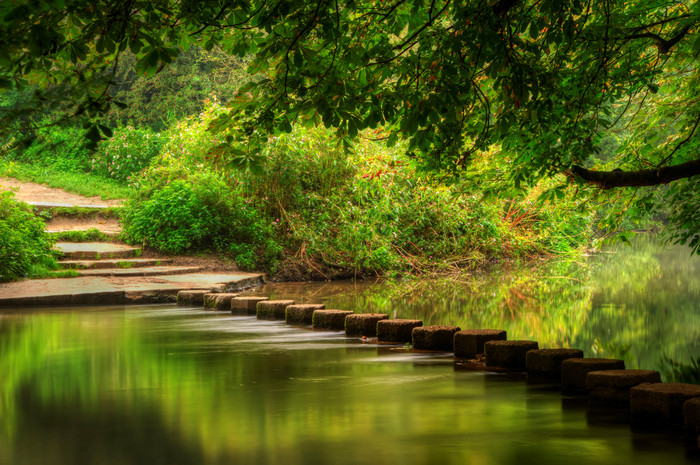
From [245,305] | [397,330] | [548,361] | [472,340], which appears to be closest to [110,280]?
[245,305]

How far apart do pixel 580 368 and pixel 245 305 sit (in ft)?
19.3

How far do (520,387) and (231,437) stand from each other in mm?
2095

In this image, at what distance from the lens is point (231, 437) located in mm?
3725

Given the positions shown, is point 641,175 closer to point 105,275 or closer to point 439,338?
point 439,338

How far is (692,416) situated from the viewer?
3510 mm

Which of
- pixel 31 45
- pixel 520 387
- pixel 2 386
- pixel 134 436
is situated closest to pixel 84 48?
pixel 31 45

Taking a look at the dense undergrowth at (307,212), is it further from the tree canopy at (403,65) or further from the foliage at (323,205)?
the tree canopy at (403,65)

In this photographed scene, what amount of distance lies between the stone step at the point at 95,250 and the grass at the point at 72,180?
6731 mm

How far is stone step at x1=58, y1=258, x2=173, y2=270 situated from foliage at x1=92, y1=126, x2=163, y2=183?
1117 cm

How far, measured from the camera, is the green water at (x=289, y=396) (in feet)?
11.3

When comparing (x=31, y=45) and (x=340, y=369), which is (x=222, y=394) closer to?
(x=340, y=369)

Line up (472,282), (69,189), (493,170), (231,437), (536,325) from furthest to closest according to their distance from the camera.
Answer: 1. (69,189)
2. (472,282)
3. (493,170)
4. (536,325)
5. (231,437)

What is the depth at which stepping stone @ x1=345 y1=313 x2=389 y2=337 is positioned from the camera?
290 inches

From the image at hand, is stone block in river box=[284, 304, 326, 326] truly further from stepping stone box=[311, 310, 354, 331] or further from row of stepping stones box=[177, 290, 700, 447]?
stepping stone box=[311, 310, 354, 331]
